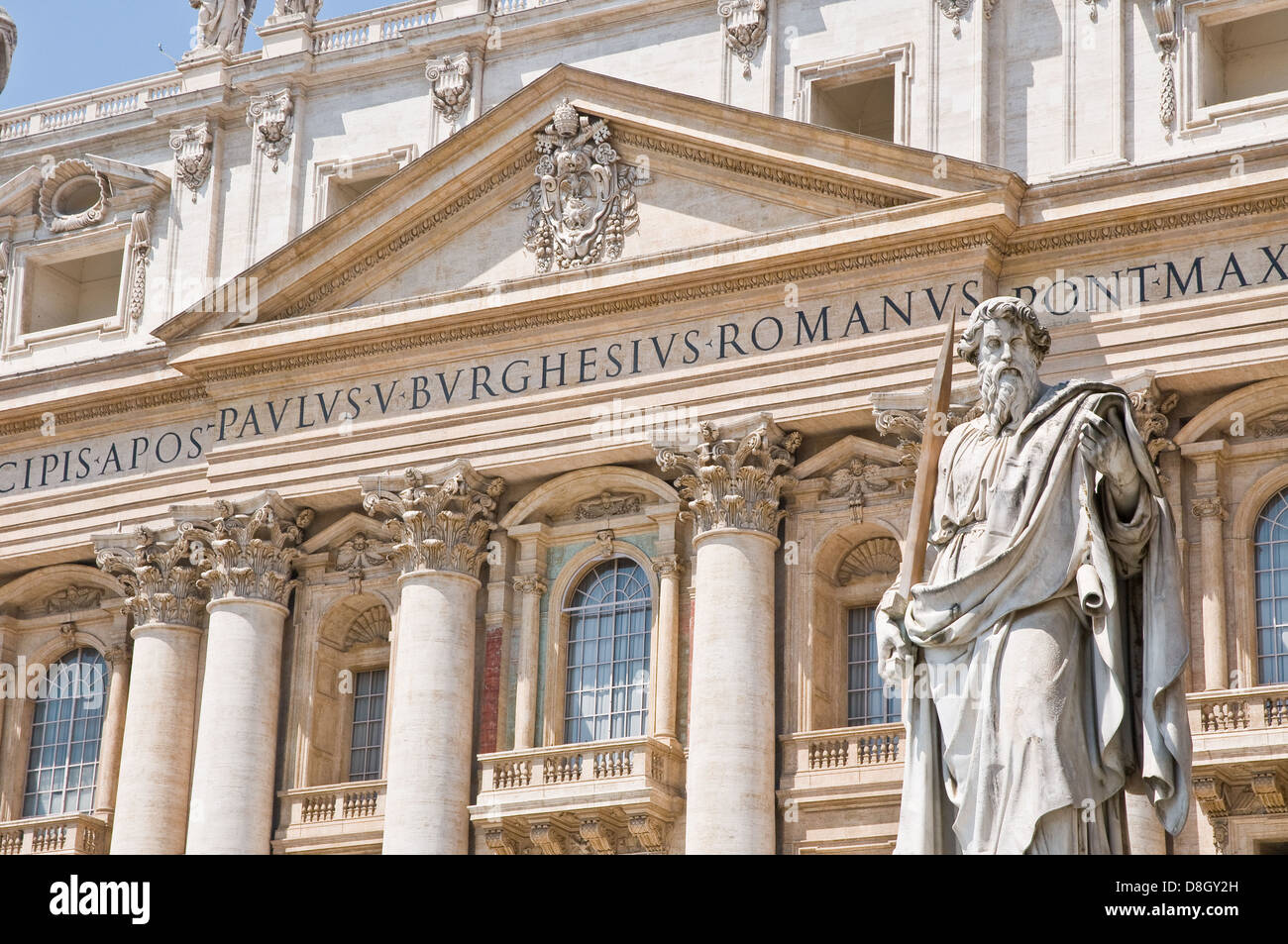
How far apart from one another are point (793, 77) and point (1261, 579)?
882 centimetres

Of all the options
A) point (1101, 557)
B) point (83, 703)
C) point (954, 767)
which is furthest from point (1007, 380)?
point (83, 703)

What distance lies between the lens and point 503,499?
1174 inches

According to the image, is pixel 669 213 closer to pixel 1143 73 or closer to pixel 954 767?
pixel 1143 73

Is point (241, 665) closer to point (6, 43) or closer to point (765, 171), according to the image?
point (765, 171)

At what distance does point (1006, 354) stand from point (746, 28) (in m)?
21.3

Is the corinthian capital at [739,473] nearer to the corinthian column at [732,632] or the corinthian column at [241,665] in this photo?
→ the corinthian column at [732,632]

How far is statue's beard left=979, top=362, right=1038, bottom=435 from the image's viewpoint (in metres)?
9.69

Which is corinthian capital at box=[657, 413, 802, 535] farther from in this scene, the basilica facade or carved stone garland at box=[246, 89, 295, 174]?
carved stone garland at box=[246, 89, 295, 174]

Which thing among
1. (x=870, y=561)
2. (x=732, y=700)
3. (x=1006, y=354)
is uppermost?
(x=870, y=561)

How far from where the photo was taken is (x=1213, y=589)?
25.6m

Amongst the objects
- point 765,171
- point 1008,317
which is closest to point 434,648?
point 765,171

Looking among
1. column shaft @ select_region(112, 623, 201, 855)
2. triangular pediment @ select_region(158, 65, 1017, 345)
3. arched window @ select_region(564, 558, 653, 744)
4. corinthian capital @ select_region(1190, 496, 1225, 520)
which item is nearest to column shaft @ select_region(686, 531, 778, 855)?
arched window @ select_region(564, 558, 653, 744)

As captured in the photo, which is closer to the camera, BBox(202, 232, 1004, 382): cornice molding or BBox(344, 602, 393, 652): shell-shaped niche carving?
BBox(202, 232, 1004, 382): cornice molding

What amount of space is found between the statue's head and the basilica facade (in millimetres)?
14581
